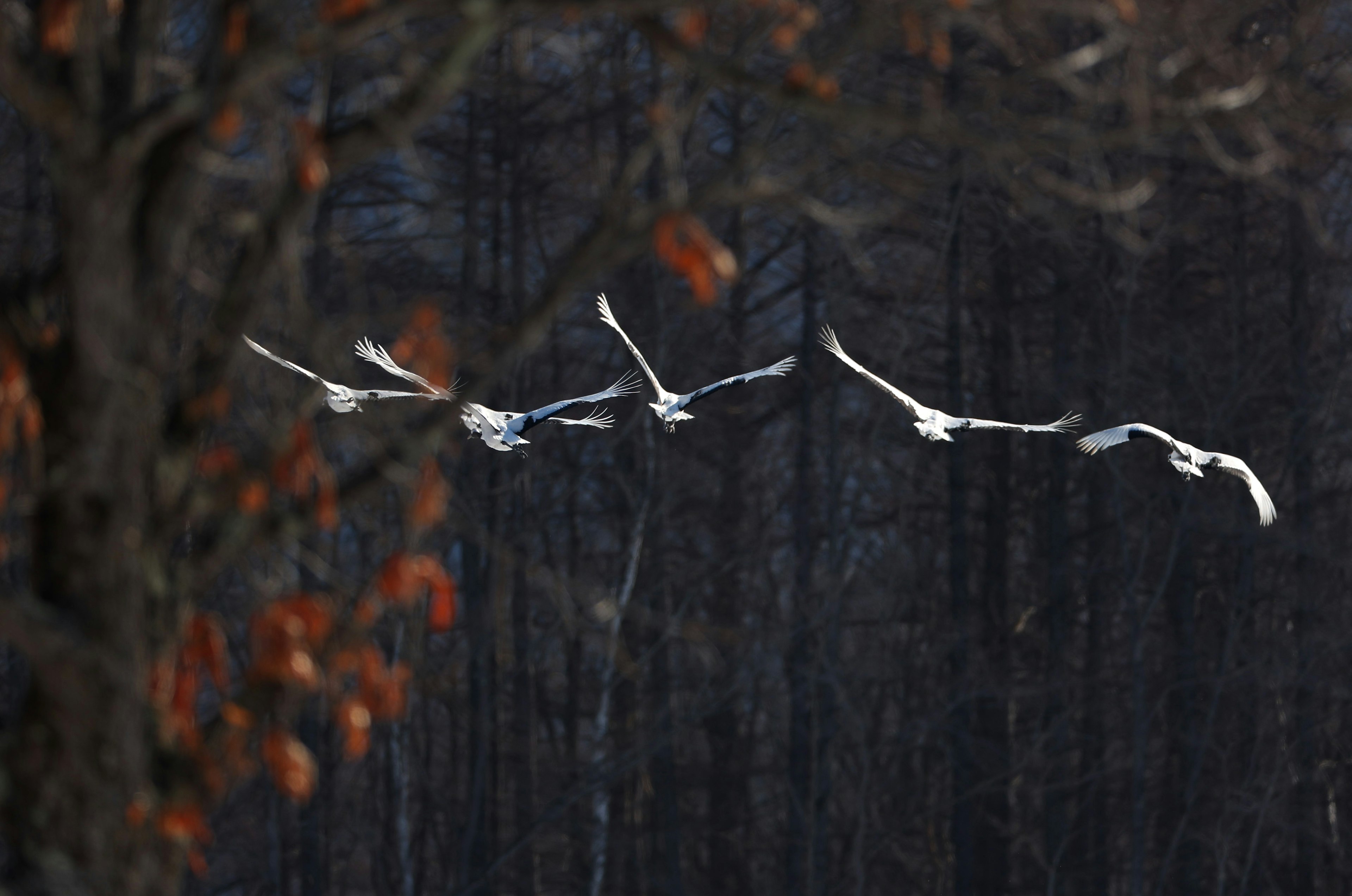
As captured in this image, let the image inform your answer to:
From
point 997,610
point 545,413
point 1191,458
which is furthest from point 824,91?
point 997,610

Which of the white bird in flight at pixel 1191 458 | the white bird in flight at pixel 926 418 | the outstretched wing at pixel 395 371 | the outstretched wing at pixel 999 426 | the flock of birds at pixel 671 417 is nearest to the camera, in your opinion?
the outstretched wing at pixel 395 371

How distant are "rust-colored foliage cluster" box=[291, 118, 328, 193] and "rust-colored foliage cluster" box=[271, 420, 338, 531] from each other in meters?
0.49

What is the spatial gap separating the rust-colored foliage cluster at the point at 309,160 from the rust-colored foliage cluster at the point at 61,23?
0.48 meters

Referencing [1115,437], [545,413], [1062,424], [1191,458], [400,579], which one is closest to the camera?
[400,579]

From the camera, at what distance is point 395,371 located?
621 cm

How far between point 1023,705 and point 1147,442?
3.33 metres

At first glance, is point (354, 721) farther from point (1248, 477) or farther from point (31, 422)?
point (1248, 477)

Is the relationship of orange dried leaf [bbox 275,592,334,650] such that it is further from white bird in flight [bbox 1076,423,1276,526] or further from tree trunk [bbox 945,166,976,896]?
tree trunk [bbox 945,166,976,896]

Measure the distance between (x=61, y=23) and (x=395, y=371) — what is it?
3.04m

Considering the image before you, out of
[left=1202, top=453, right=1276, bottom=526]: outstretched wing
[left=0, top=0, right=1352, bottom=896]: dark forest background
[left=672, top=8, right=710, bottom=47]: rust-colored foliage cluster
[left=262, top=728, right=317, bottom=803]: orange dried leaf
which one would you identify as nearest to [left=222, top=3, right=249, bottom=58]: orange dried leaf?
[left=672, top=8, right=710, bottom=47]: rust-colored foliage cluster

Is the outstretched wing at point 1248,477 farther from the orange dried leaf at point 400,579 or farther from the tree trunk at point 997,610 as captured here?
the tree trunk at point 997,610

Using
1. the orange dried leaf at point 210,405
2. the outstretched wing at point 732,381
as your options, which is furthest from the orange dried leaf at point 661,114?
the outstretched wing at point 732,381

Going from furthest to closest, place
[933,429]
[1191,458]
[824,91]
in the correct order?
[933,429] → [1191,458] → [824,91]

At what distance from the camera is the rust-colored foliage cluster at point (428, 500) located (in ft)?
10.3
